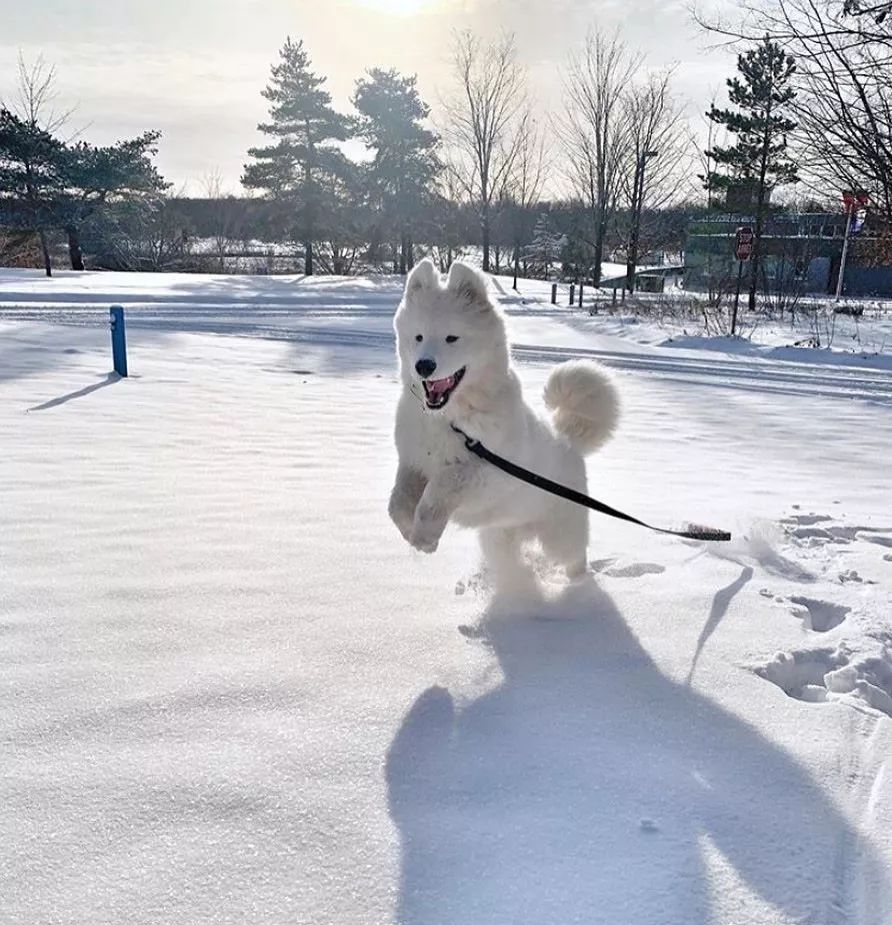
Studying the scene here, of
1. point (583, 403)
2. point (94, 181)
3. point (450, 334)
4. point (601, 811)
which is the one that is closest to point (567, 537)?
point (583, 403)

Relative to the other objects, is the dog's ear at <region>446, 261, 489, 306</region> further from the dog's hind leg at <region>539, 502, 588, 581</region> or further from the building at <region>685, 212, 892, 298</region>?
the building at <region>685, 212, 892, 298</region>

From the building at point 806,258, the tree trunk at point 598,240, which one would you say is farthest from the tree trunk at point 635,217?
the building at point 806,258

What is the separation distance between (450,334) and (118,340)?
251 inches

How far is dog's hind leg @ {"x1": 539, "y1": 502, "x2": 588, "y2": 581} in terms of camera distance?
9.91ft

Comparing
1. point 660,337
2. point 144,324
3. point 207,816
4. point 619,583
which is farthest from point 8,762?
point 660,337

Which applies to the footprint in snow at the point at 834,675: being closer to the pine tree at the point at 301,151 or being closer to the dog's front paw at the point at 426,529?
the dog's front paw at the point at 426,529

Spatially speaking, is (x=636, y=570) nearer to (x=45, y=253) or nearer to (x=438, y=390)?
(x=438, y=390)

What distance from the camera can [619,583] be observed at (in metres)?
3.08

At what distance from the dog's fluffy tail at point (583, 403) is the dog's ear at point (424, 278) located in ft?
2.54

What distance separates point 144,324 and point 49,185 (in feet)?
78.1

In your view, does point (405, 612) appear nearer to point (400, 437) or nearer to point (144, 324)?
point (400, 437)

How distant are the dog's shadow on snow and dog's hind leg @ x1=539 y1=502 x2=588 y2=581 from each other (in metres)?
0.83

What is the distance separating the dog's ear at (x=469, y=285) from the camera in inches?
114

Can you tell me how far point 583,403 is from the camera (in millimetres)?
3225
